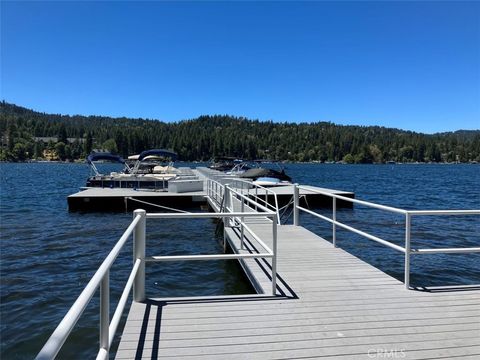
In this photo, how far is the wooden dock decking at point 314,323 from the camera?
11.5 feet

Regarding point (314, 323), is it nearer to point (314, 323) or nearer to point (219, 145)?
point (314, 323)

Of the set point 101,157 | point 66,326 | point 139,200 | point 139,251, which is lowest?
point 139,200

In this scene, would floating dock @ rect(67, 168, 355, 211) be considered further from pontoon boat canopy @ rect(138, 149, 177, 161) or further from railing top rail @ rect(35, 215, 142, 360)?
railing top rail @ rect(35, 215, 142, 360)

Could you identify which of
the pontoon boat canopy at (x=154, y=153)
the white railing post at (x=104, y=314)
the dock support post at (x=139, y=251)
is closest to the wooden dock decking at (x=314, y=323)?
the dock support post at (x=139, y=251)

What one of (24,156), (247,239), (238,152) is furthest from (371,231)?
(24,156)

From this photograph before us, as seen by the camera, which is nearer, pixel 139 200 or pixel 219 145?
pixel 139 200

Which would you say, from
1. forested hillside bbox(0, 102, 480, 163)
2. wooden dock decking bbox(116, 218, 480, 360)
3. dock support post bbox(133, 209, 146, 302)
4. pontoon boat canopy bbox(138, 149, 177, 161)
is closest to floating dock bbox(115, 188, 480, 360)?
wooden dock decking bbox(116, 218, 480, 360)

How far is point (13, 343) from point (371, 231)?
12.7 metres

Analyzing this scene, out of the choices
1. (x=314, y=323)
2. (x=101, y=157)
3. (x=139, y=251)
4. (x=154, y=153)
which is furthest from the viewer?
(x=154, y=153)

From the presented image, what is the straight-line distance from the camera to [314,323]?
4.11 meters

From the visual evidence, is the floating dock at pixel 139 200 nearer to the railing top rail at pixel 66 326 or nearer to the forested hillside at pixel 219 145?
the railing top rail at pixel 66 326

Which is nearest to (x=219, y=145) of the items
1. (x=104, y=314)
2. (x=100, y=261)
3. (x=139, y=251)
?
(x=100, y=261)

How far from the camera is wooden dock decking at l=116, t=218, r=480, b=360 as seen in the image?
3.50 meters

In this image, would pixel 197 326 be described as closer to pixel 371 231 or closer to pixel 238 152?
pixel 371 231
